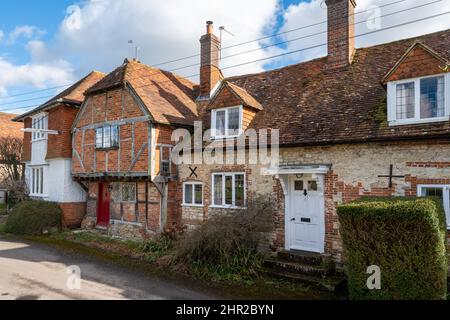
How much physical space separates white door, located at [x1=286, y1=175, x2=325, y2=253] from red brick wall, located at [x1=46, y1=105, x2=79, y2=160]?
13.0 meters

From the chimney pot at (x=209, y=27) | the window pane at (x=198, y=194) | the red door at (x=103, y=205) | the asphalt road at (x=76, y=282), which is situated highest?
the chimney pot at (x=209, y=27)

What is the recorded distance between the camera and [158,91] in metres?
16.0

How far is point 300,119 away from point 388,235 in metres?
5.97

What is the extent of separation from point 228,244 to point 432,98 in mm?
7351

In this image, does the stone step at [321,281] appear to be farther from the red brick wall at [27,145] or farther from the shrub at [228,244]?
the red brick wall at [27,145]

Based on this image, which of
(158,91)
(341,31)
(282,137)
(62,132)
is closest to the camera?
(282,137)

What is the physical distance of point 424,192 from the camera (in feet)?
29.1

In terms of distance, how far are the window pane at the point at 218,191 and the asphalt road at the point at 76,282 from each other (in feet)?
13.6

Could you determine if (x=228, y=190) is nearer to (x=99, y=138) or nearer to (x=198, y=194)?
(x=198, y=194)

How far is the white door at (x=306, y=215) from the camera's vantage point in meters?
10.5

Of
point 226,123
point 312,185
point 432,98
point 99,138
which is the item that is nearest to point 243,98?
point 226,123

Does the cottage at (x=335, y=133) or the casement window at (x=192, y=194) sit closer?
the cottage at (x=335, y=133)

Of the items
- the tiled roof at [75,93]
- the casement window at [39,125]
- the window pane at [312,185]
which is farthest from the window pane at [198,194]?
the casement window at [39,125]

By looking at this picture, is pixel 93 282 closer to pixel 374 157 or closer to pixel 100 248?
pixel 100 248
